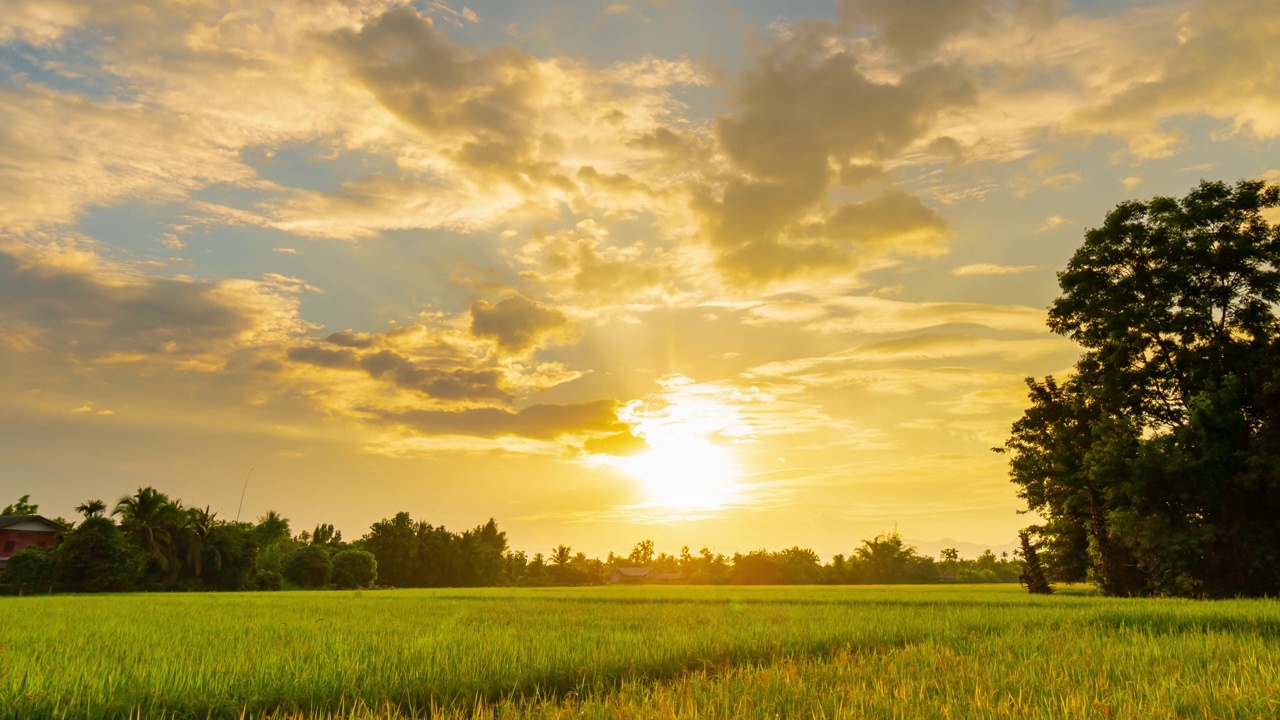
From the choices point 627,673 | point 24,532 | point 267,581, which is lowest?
point 267,581

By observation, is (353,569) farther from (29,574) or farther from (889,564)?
(889,564)

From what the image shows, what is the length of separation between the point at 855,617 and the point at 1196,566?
19299 mm

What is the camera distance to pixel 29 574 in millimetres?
42500

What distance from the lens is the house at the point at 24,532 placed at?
58.6 metres

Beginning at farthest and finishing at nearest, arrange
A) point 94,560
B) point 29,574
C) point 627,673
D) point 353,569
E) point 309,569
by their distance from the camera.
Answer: point 353,569, point 309,569, point 94,560, point 29,574, point 627,673

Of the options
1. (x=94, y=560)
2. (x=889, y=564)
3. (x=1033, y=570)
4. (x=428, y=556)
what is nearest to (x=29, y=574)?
(x=94, y=560)

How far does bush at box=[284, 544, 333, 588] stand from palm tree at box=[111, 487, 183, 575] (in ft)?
35.6

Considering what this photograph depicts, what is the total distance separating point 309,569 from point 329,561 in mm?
2130

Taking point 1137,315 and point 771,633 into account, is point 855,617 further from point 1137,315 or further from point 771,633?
point 1137,315

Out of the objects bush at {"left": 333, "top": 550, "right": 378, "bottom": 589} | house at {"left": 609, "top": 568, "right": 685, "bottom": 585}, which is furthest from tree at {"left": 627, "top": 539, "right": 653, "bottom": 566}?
bush at {"left": 333, "top": 550, "right": 378, "bottom": 589}

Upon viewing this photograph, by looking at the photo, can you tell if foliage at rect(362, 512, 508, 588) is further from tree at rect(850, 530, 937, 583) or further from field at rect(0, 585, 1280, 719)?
field at rect(0, 585, 1280, 719)

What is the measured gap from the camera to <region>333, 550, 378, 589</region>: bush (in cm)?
6269

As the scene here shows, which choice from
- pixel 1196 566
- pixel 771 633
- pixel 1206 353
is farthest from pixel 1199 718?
pixel 1206 353

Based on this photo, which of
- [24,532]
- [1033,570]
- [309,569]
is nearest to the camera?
[1033,570]
